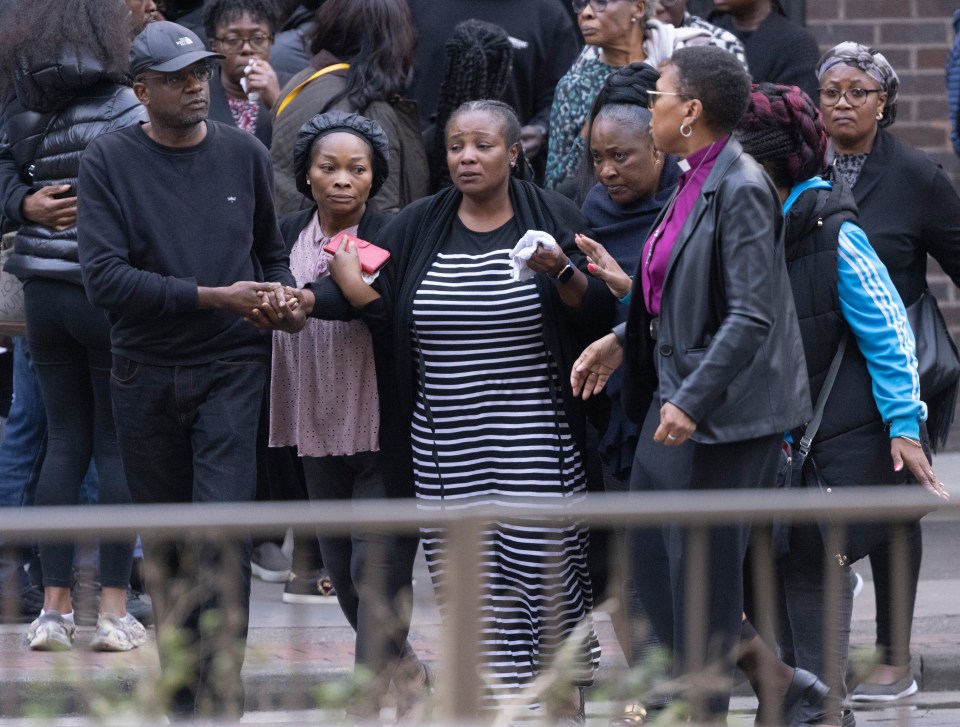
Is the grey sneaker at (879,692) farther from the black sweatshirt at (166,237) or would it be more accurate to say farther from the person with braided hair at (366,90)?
the person with braided hair at (366,90)

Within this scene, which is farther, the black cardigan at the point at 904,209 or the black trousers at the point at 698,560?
the black cardigan at the point at 904,209

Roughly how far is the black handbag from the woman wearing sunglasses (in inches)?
52.3

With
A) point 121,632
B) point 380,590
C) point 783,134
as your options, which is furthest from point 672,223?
point 121,632

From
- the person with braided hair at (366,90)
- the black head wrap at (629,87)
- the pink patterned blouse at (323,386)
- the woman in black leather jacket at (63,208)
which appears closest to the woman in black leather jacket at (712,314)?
the black head wrap at (629,87)

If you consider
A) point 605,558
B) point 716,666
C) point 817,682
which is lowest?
point 817,682

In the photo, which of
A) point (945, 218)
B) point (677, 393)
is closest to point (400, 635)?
point (677, 393)

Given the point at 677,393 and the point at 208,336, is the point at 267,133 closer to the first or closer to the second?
the point at 208,336

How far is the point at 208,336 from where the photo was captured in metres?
5.61

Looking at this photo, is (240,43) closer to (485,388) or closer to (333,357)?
(333,357)

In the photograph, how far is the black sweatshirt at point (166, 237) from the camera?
545 centimetres

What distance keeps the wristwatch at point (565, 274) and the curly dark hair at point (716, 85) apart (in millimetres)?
669

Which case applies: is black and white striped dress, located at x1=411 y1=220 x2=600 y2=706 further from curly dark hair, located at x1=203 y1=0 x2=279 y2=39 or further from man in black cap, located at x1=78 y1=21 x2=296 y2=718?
curly dark hair, located at x1=203 y1=0 x2=279 y2=39

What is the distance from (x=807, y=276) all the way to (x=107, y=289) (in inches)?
84.5

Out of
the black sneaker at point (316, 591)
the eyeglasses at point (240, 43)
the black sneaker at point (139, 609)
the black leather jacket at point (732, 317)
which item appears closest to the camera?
the black leather jacket at point (732, 317)
